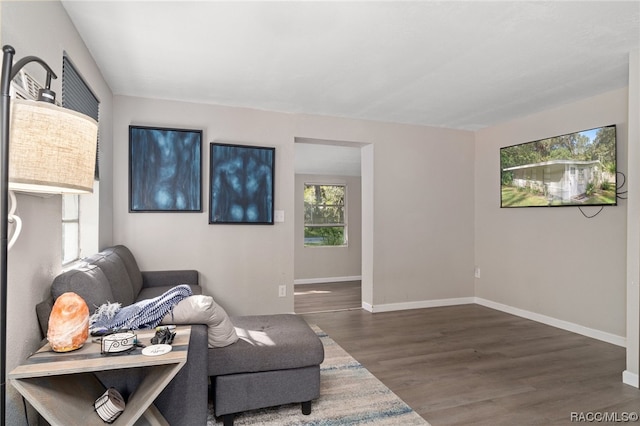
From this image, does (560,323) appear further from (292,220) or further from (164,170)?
(164,170)

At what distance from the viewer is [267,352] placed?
2.01m

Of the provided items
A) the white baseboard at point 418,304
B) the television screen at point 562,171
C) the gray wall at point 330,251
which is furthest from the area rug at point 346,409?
the gray wall at point 330,251

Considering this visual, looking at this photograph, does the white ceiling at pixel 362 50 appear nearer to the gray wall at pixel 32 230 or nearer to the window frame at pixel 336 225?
the gray wall at pixel 32 230

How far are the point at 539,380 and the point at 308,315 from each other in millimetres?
2436

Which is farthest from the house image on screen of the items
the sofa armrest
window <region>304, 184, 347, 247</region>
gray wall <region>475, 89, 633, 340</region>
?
the sofa armrest

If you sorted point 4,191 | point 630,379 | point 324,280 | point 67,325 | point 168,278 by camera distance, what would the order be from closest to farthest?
point 4,191
point 67,325
point 630,379
point 168,278
point 324,280

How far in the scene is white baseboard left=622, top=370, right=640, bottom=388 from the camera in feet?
8.19

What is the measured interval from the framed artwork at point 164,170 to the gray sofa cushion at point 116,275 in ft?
3.13

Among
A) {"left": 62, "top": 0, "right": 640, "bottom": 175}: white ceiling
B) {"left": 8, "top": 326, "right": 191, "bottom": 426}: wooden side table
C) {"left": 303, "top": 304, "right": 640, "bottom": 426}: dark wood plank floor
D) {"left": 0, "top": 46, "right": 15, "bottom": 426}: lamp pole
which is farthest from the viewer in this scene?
{"left": 303, "top": 304, "right": 640, "bottom": 426}: dark wood plank floor

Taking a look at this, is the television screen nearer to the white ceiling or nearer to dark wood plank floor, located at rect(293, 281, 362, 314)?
the white ceiling

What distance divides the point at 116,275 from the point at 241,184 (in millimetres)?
1723

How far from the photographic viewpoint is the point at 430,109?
401 cm

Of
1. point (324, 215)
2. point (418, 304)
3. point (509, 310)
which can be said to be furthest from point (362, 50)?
point (324, 215)

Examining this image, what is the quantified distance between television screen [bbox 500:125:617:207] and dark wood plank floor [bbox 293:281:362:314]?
243 centimetres
